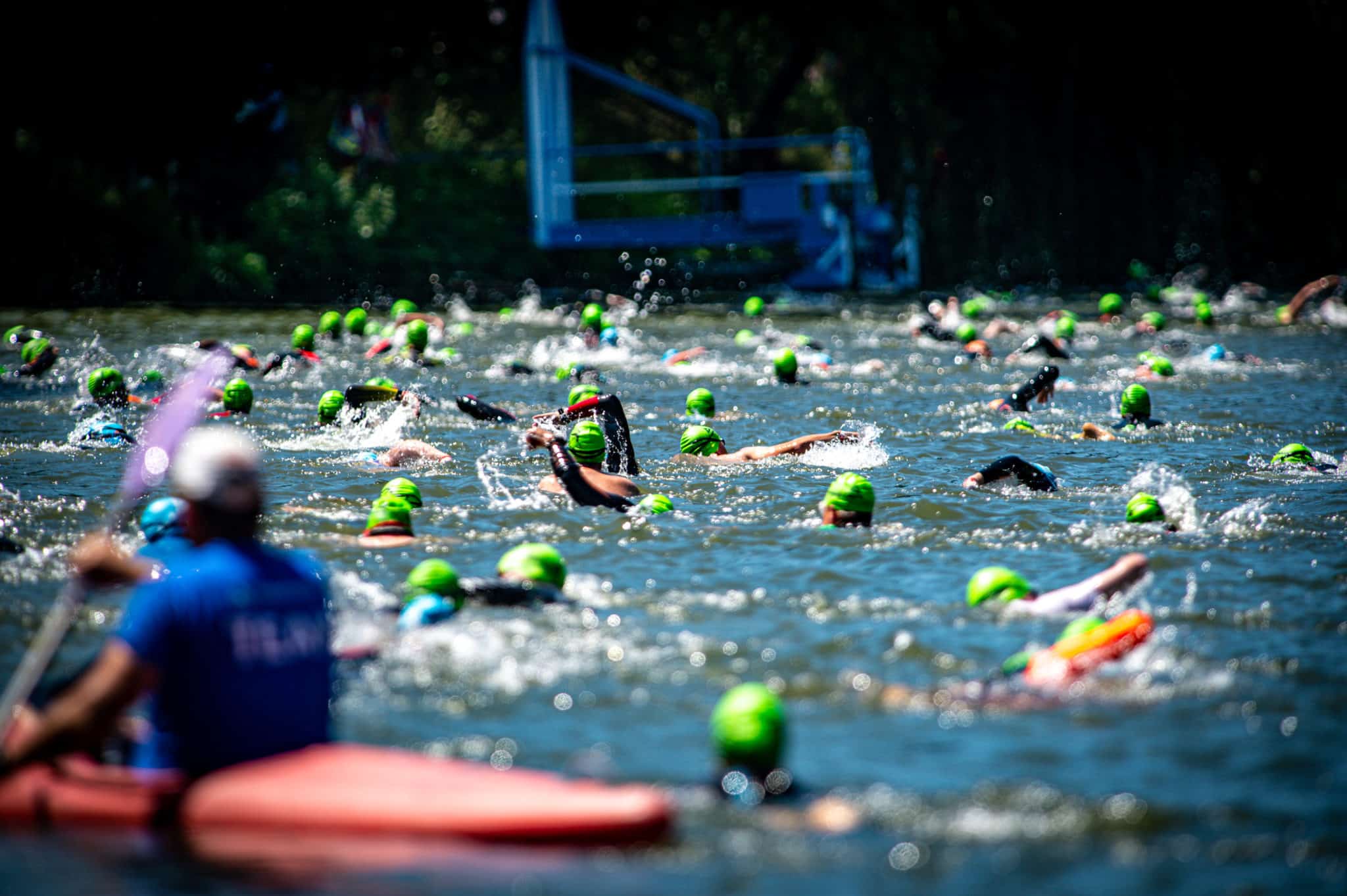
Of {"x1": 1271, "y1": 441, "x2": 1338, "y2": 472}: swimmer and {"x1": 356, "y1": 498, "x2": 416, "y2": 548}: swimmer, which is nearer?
{"x1": 356, "y1": 498, "x2": 416, "y2": 548}: swimmer

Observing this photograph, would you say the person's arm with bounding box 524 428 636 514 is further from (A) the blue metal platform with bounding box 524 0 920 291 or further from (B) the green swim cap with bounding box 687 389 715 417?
(A) the blue metal platform with bounding box 524 0 920 291

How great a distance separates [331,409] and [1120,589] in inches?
360

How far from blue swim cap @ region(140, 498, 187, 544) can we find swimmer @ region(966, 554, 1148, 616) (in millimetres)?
4698

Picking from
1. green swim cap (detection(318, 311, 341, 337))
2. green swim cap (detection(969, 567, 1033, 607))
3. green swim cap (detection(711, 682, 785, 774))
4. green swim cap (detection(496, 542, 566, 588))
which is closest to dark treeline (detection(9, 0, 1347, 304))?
green swim cap (detection(318, 311, 341, 337))

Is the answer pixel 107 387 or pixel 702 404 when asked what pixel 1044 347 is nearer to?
pixel 702 404

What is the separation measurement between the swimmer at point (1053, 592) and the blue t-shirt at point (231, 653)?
14.0 ft

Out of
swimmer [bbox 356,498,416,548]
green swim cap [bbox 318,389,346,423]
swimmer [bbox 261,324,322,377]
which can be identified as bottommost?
swimmer [bbox 356,498,416,548]

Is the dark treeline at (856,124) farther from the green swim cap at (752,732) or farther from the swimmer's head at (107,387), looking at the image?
the green swim cap at (752,732)

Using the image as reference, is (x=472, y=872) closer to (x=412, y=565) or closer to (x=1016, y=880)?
(x=1016, y=880)

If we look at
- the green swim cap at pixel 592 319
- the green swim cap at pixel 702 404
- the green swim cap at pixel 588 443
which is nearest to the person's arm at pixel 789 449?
the green swim cap at pixel 588 443

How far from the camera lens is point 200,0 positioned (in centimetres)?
3156

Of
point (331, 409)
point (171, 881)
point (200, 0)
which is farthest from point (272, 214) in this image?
point (171, 881)

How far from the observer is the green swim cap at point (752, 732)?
596cm

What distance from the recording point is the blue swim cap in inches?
376
